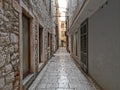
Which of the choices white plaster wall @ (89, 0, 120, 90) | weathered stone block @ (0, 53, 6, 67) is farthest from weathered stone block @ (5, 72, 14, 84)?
white plaster wall @ (89, 0, 120, 90)

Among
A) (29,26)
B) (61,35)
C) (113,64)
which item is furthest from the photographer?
(61,35)

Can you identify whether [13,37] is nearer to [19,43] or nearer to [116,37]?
[19,43]

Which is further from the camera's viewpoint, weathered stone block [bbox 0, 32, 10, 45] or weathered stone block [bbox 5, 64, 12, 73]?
weathered stone block [bbox 5, 64, 12, 73]

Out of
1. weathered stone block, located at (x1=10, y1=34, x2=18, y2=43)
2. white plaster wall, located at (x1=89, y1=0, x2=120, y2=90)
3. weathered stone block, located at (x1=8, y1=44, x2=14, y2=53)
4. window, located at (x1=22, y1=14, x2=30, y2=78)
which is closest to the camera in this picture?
weathered stone block, located at (x1=8, y1=44, x2=14, y2=53)

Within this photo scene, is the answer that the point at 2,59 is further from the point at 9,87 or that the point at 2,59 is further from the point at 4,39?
the point at 9,87

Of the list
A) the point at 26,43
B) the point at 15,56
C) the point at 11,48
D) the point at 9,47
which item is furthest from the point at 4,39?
the point at 26,43

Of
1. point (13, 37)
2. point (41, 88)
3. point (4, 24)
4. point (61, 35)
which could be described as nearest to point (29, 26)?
point (41, 88)

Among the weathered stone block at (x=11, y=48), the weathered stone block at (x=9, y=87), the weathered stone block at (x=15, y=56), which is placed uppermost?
the weathered stone block at (x=11, y=48)

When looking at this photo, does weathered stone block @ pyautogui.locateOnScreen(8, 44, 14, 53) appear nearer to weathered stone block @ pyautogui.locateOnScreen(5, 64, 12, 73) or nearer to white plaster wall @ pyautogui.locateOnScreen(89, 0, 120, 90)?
weathered stone block @ pyautogui.locateOnScreen(5, 64, 12, 73)

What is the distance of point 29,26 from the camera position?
17.3 ft

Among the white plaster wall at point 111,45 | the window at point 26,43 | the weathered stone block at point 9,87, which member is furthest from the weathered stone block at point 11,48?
the window at point 26,43

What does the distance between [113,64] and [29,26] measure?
9.32ft

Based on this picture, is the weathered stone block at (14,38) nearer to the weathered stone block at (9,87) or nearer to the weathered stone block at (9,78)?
the weathered stone block at (9,78)

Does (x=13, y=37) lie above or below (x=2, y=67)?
above
